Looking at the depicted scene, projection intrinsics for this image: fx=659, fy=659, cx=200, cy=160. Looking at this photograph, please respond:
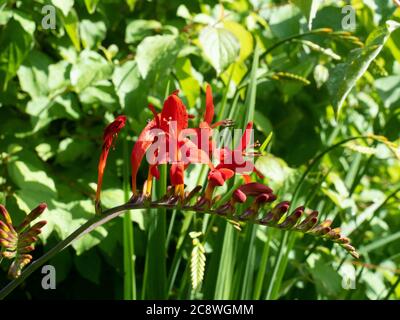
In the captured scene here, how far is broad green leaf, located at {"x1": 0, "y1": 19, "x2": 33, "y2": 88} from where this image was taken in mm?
1454

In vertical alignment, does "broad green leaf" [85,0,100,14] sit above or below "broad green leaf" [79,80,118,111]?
above

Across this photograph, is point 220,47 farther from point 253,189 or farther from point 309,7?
point 253,189

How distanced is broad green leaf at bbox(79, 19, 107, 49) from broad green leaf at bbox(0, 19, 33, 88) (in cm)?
18

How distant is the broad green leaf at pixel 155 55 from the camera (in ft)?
4.81

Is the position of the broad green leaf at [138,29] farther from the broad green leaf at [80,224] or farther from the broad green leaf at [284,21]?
the broad green leaf at [80,224]

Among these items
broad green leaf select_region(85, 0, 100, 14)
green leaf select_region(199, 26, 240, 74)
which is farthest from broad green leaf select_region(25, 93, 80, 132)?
green leaf select_region(199, 26, 240, 74)

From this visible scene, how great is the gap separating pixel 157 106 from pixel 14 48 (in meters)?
0.36

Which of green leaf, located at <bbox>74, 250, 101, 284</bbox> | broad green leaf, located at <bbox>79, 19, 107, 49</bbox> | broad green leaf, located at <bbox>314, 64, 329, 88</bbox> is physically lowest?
green leaf, located at <bbox>74, 250, 101, 284</bbox>

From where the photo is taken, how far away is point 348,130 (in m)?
2.17

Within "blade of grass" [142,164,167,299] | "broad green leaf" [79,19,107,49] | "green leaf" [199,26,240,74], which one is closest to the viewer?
"blade of grass" [142,164,167,299]

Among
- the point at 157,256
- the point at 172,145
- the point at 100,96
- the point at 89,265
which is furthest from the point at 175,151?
the point at 89,265

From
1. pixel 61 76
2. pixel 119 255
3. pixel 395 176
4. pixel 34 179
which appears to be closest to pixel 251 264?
pixel 119 255

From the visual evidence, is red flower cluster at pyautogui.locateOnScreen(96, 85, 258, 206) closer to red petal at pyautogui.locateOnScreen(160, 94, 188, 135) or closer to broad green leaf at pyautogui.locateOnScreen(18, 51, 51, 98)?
red petal at pyautogui.locateOnScreen(160, 94, 188, 135)

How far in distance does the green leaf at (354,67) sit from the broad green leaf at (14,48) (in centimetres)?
78
